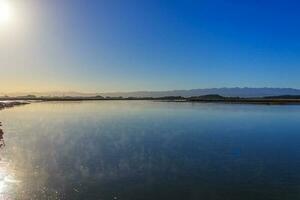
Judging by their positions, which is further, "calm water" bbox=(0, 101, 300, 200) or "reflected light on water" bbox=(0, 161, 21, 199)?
"calm water" bbox=(0, 101, 300, 200)

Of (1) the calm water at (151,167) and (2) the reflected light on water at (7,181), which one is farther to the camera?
(1) the calm water at (151,167)

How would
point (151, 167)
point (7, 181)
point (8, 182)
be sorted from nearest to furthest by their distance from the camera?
point (8, 182) < point (7, 181) < point (151, 167)

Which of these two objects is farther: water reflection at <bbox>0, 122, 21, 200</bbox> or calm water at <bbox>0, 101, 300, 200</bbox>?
calm water at <bbox>0, 101, 300, 200</bbox>

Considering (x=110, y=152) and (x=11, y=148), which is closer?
(x=110, y=152)

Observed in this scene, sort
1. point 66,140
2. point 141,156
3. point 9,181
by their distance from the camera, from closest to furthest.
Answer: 1. point 9,181
2. point 141,156
3. point 66,140

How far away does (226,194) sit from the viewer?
1631cm

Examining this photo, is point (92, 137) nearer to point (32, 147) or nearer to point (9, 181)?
point (32, 147)

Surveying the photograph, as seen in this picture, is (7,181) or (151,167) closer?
(7,181)

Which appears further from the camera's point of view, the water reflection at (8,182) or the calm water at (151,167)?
the calm water at (151,167)

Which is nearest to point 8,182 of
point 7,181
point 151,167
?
point 7,181

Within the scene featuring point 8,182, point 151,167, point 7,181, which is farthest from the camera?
point 151,167

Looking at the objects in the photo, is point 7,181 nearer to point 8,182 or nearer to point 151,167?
point 8,182

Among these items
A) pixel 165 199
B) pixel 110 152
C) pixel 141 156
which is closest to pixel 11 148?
A: pixel 110 152

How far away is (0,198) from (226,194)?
9208 mm
